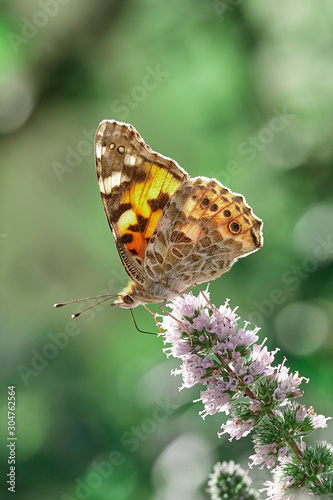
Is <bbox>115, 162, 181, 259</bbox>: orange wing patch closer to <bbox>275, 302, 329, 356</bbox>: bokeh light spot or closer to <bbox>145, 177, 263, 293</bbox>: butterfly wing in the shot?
<bbox>145, 177, 263, 293</bbox>: butterfly wing

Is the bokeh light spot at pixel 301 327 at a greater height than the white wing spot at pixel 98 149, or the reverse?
the white wing spot at pixel 98 149

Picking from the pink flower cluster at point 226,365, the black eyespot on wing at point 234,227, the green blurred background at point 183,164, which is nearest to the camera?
the pink flower cluster at point 226,365

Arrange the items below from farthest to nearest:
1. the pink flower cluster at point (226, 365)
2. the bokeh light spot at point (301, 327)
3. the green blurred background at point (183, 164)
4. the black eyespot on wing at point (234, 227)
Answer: the bokeh light spot at point (301, 327)
the green blurred background at point (183, 164)
the black eyespot on wing at point (234, 227)
the pink flower cluster at point (226, 365)

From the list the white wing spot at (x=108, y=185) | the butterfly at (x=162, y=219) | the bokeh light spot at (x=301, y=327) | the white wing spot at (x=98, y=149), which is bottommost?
the bokeh light spot at (x=301, y=327)

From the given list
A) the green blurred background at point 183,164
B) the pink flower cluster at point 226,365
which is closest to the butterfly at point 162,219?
the pink flower cluster at point 226,365

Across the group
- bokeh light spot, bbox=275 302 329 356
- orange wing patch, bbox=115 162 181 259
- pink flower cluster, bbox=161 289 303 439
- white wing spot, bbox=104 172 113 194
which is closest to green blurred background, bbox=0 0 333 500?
bokeh light spot, bbox=275 302 329 356

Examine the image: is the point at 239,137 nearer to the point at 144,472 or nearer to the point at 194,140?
the point at 194,140

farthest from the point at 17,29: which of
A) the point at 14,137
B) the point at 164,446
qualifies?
the point at 164,446

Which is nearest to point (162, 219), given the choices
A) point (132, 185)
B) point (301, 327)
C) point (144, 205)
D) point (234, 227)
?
point (144, 205)

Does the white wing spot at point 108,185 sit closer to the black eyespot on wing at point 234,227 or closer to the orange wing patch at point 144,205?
the orange wing patch at point 144,205
